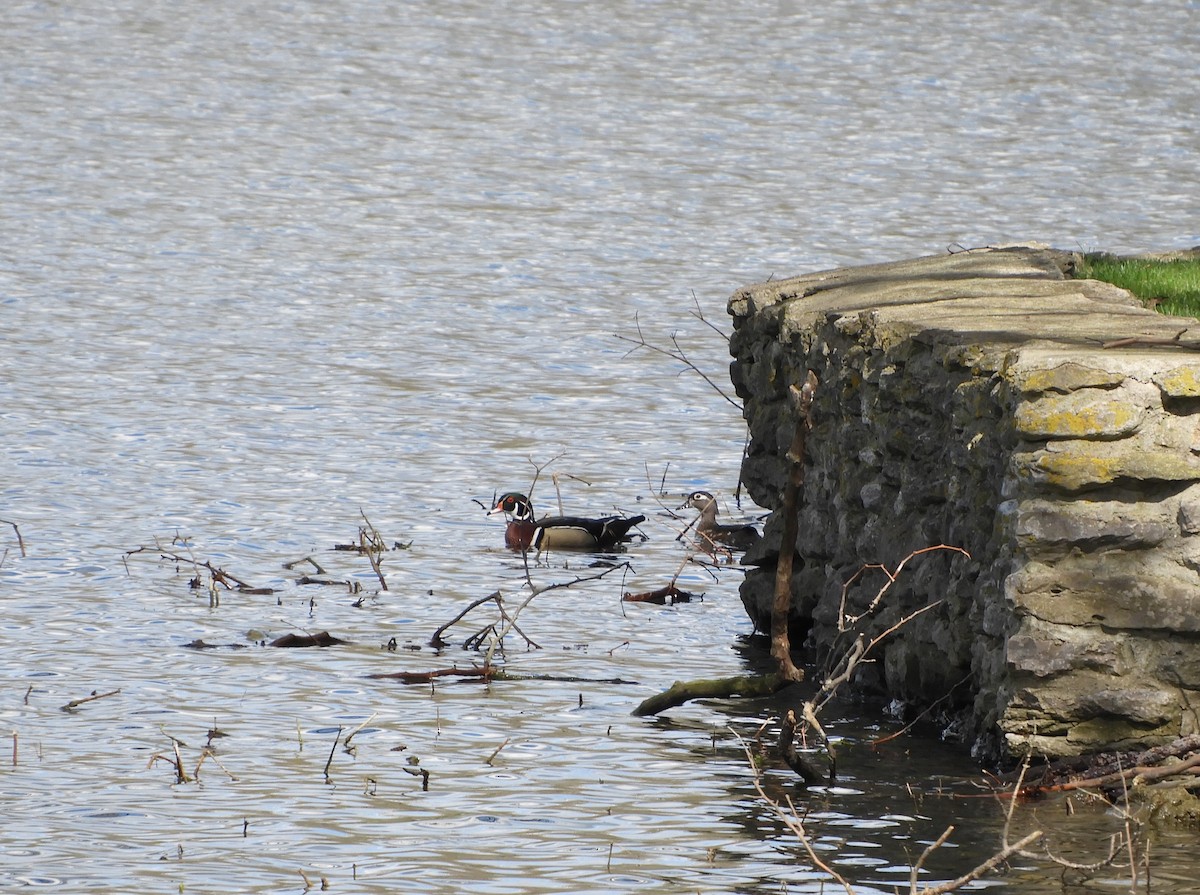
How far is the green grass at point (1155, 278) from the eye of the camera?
413 inches

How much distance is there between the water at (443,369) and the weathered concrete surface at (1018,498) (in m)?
0.42

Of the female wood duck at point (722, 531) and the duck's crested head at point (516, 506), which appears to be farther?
the duck's crested head at point (516, 506)

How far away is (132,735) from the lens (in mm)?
8758

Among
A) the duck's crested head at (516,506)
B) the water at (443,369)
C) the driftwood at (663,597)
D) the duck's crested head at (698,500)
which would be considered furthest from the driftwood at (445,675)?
the duck's crested head at (516,506)

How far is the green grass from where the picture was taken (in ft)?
34.4

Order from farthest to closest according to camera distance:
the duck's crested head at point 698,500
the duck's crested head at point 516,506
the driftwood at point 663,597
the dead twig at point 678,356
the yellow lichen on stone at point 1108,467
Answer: the duck's crested head at point 516,506 < the dead twig at point 678,356 < the duck's crested head at point 698,500 < the driftwood at point 663,597 < the yellow lichen on stone at point 1108,467

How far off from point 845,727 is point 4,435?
31.5ft

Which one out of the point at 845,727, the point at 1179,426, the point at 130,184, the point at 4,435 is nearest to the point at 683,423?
the point at 4,435

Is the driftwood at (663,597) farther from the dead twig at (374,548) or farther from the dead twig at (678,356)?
the dead twig at (374,548)

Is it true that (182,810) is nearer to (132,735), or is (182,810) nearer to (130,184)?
(132,735)

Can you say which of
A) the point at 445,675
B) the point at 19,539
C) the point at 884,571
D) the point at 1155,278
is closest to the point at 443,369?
the point at 19,539

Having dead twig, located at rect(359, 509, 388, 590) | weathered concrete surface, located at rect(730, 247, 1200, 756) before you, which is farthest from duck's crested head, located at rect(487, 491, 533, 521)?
weathered concrete surface, located at rect(730, 247, 1200, 756)

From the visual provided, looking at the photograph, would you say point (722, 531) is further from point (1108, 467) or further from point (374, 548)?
point (1108, 467)

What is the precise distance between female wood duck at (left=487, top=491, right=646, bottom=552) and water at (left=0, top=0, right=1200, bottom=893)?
22cm
